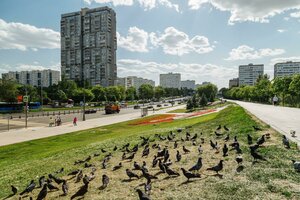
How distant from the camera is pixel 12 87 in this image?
293 ft

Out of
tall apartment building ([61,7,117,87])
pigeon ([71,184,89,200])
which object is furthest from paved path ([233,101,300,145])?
tall apartment building ([61,7,117,87])

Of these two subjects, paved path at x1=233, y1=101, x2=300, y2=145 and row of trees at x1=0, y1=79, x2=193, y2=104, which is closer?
paved path at x1=233, y1=101, x2=300, y2=145

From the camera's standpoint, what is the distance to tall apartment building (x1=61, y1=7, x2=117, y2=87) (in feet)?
609

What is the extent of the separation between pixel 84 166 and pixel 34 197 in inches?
140

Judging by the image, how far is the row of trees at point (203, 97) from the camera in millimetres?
88438

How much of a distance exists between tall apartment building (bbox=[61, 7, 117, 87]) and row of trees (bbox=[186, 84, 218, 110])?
71646 mm

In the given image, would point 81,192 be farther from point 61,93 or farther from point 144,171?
point 61,93

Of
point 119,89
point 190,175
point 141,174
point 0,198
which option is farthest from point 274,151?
point 119,89

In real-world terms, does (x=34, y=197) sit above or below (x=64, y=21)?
below

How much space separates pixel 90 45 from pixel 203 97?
12290cm

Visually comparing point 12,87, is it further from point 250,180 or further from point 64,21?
point 64,21

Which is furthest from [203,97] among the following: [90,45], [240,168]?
[90,45]

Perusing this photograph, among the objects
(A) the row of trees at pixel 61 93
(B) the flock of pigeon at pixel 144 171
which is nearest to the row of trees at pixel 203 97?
(A) the row of trees at pixel 61 93

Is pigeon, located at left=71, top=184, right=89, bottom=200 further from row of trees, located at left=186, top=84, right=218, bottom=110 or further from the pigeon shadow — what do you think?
row of trees, located at left=186, top=84, right=218, bottom=110
